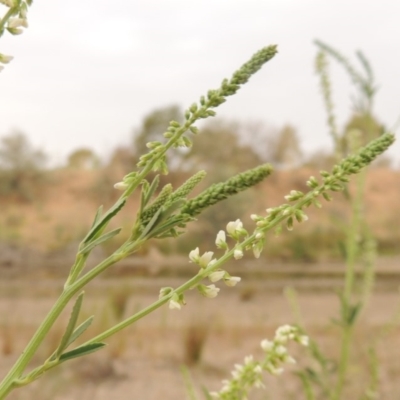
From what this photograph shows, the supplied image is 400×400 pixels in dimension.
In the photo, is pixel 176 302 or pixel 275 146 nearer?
pixel 176 302

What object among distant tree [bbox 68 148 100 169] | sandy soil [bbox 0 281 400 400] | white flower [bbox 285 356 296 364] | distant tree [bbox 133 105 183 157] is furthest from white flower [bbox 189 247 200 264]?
distant tree [bbox 68 148 100 169]

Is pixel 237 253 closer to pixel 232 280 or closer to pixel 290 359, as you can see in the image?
pixel 232 280

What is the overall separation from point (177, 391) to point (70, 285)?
6669mm

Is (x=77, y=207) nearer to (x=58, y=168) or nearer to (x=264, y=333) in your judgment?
(x=58, y=168)

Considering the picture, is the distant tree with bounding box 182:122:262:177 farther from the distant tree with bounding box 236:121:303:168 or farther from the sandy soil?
the sandy soil

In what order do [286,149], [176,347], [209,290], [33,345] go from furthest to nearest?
[286,149] → [176,347] → [209,290] → [33,345]

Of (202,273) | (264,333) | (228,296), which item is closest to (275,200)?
(228,296)

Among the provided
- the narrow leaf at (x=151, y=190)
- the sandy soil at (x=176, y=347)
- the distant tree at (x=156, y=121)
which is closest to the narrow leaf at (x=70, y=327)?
the narrow leaf at (x=151, y=190)

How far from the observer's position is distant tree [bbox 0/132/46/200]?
29.1m

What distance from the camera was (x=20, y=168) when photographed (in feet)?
96.6

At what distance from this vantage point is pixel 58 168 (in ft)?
108

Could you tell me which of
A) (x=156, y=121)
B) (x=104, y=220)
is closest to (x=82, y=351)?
(x=104, y=220)

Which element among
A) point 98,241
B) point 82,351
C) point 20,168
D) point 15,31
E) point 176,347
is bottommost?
point 82,351

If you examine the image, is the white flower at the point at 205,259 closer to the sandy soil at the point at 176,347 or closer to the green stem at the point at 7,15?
the green stem at the point at 7,15
